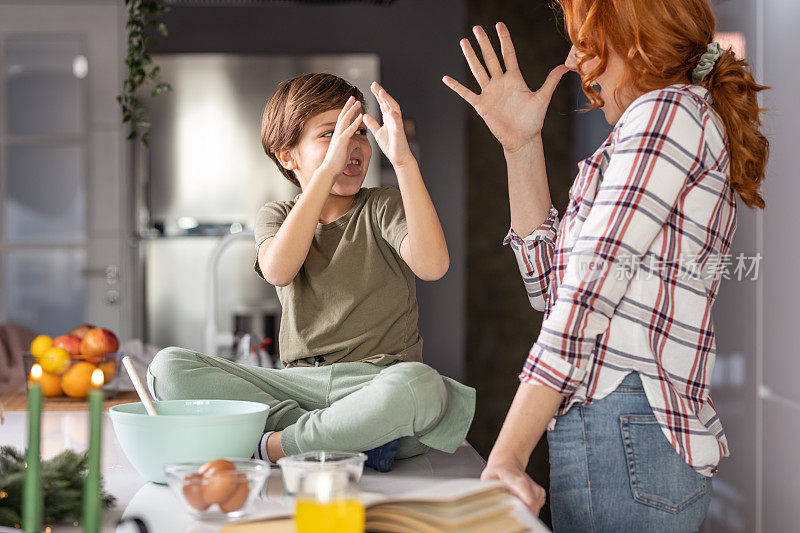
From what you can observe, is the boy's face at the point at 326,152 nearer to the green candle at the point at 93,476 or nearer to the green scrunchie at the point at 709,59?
the green scrunchie at the point at 709,59

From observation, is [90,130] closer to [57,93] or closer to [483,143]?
[57,93]

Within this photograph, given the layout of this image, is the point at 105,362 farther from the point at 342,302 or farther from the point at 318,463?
the point at 318,463

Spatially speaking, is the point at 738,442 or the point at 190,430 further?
the point at 738,442

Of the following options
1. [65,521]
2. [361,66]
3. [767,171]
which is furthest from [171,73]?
[65,521]

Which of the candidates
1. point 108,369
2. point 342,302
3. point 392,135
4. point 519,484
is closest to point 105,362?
point 108,369

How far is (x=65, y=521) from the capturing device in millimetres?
950

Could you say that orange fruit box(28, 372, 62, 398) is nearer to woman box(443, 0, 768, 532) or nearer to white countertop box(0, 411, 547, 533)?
white countertop box(0, 411, 547, 533)

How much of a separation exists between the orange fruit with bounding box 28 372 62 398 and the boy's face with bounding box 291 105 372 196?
30.1 inches

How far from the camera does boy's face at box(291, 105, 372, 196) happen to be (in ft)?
4.94

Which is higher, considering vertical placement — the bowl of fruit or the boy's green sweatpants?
the boy's green sweatpants

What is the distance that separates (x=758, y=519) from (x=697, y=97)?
0.91 metres

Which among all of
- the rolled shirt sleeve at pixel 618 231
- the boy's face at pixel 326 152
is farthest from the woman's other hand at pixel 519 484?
the boy's face at pixel 326 152

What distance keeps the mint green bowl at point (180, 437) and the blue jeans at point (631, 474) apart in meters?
0.41

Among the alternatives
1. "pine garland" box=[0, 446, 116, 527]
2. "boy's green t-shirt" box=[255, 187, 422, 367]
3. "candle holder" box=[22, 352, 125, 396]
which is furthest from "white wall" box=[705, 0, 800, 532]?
"candle holder" box=[22, 352, 125, 396]
